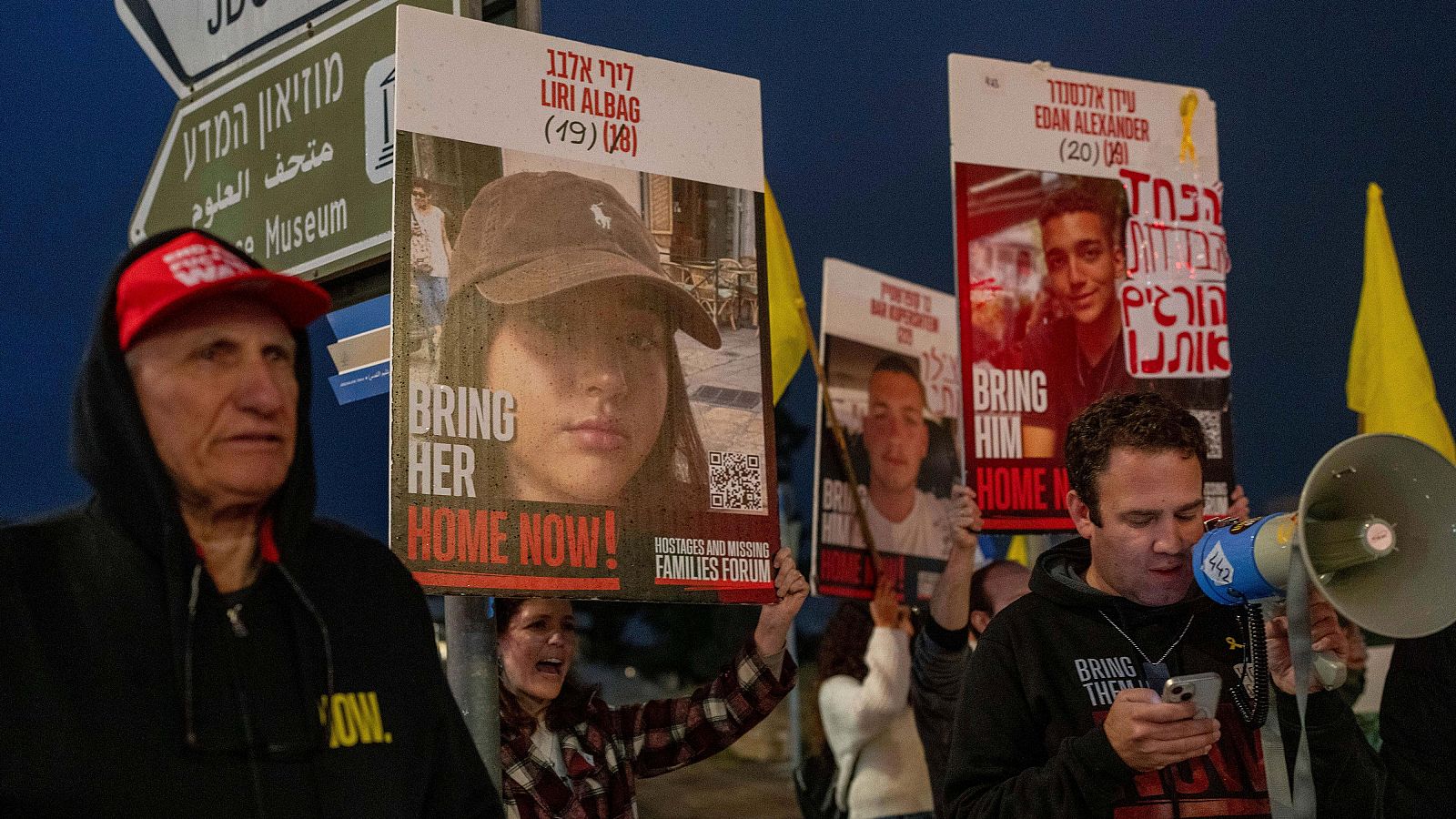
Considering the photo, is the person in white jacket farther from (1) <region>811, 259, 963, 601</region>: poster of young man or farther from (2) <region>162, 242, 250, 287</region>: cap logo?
(2) <region>162, 242, 250, 287</region>: cap logo

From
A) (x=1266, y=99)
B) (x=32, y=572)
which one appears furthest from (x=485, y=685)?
(x=1266, y=99)

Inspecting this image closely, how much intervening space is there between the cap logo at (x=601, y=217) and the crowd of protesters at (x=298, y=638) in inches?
19.1

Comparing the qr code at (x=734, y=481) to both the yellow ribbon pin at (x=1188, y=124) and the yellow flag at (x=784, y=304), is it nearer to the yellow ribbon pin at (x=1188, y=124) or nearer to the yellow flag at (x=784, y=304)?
the yellow flag at (x=784, y=304)

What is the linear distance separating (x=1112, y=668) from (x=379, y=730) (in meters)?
1.58

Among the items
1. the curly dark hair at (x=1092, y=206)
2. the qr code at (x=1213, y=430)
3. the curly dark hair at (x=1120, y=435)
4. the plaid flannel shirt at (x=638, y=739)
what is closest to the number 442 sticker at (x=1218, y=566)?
the curly dark hair at (x=1120, y=435)

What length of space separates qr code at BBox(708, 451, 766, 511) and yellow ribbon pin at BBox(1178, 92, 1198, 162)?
239 cm

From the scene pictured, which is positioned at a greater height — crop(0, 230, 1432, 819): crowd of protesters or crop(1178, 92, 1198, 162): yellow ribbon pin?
crop(1178, 92, 1198, 162): yellow ribbon pin

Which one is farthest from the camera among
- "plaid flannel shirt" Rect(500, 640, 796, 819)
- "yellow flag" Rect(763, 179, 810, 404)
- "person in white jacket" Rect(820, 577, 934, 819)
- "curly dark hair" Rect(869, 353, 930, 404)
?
"curly dark hair" Rect(869, 353, 930, 404)

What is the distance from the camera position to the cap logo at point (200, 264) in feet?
7.07

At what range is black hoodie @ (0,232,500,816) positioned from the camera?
198cm

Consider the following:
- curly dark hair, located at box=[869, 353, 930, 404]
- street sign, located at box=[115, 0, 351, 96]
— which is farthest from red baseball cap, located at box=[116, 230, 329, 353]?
curly dark hair, located at box=[869, 353, 930, 404]

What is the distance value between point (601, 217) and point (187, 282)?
1910 millimetres

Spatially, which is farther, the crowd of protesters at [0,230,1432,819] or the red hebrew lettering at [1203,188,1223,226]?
the red hebrew lettering at [1203,188,1223,226]

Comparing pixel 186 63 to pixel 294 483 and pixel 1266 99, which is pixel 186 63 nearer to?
pixel 294 483
